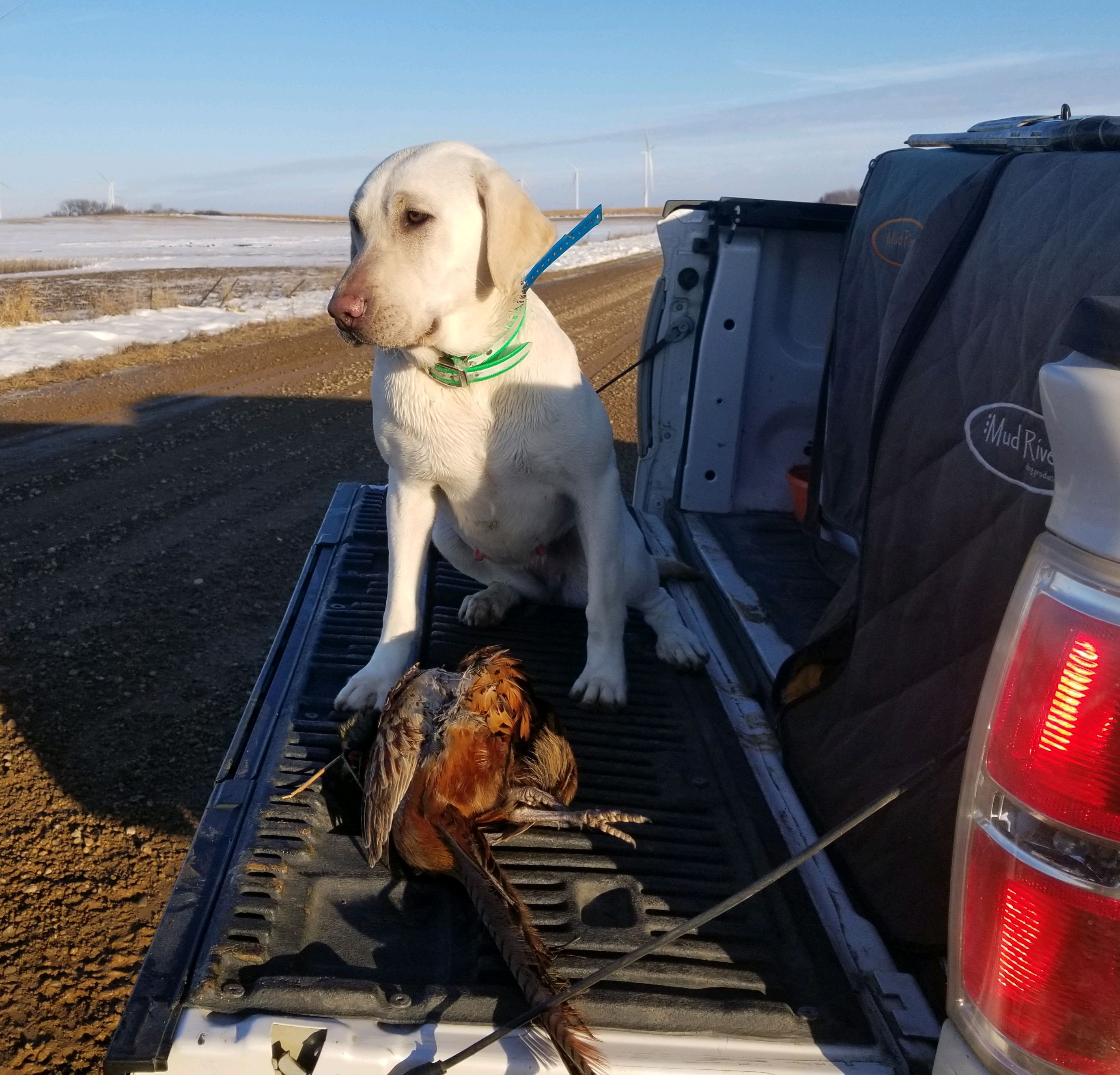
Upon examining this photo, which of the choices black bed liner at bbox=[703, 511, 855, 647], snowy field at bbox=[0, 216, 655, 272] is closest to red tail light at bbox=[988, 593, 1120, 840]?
black bed liner at bbox=[703, 511, 855, 647]

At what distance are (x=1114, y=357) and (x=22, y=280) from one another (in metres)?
27.8

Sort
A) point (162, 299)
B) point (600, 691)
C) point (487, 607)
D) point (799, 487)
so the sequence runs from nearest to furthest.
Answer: point (600, 691), point (487, 607), point (799, 487), point (162, 299)

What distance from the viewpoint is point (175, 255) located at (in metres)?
36.9

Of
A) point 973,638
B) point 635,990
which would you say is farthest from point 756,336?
point 635,990

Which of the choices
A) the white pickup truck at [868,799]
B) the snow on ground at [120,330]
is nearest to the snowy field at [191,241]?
the snow on ground at [120,330]

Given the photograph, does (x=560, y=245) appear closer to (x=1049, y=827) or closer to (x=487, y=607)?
(x=487, y=607)

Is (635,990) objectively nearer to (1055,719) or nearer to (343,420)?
(1055,719)

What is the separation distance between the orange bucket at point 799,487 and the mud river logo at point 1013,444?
6.63 feet

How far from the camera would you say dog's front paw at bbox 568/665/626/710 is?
2750 millimetres

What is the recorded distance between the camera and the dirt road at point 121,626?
286 centimetres

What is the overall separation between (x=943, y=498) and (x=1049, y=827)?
100 centimetres

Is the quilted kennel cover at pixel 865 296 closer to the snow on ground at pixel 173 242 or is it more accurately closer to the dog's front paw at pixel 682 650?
the dog's front paw at pixel 682 650

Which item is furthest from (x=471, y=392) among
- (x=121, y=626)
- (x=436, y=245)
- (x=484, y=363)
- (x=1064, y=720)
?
(x=121, y=626)

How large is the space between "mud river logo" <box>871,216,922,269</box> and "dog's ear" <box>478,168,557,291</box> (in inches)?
41.4
